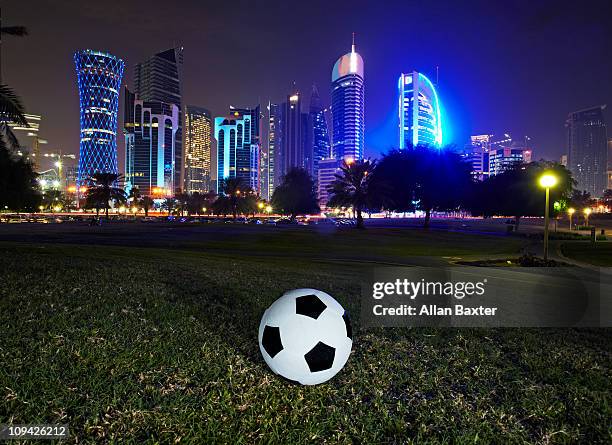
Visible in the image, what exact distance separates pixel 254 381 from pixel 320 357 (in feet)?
2.96

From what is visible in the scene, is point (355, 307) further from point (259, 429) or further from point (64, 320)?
point (64, 320)

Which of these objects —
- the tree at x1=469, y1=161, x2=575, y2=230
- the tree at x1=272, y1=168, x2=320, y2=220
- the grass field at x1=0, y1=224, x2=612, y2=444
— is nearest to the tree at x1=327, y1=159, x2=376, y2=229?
the tree at x1=272, y1=168, x2=320, y2=220

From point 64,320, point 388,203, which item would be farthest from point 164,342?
point 388,203

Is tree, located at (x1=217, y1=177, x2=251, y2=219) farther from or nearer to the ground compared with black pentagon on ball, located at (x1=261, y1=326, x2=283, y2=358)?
farther from the ground

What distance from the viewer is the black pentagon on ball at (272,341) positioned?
14.7ft

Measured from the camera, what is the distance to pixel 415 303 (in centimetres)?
A: 945

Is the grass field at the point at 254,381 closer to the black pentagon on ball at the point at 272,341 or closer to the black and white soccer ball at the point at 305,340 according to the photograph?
the black and white soccer ball at the point at 305,340

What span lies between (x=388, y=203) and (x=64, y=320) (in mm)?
57408

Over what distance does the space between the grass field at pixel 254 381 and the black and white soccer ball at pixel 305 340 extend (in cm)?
28

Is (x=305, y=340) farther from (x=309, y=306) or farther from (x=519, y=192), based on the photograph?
(x=519, y=192)

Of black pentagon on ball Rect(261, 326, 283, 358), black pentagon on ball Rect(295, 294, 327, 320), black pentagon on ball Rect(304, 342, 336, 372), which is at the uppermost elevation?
black pentagon on ball Rect(295, 294, 327, 320)

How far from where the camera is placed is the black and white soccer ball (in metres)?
4.39

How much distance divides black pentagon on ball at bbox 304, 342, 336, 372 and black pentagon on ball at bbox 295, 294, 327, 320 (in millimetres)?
355

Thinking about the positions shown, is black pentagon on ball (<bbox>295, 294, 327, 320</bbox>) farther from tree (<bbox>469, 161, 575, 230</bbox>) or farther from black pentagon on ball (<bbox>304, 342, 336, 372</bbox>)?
tree (<bbox>469, 161, 575, 230</bbox>)
